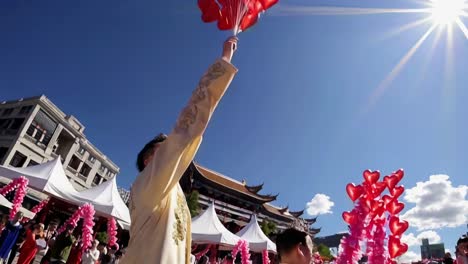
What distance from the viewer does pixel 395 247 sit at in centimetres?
417

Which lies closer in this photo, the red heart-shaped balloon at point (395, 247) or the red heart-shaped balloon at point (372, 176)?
the red heart-shaped balloon at point (395, 247)

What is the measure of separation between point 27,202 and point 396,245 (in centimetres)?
2963

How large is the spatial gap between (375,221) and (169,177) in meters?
3.90

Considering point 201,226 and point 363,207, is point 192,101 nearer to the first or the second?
point 363,207

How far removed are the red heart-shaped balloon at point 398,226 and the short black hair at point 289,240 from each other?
2822 millimetres

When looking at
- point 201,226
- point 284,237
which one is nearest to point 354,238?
point 284,237

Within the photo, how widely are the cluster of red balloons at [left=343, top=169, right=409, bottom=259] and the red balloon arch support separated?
3.69 m

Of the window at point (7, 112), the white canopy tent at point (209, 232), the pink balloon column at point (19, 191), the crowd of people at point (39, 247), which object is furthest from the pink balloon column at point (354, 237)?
the window at point (7, 112)

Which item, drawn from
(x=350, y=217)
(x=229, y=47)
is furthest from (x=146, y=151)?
(x=350, y=217)

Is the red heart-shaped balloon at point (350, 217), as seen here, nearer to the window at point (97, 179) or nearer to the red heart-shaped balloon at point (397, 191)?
the red heart-shaped balloon at point (397, 191)

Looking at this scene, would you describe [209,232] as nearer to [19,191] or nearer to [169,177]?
[19,191]

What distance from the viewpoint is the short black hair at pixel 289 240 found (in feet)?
6.78

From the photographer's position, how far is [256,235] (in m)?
12.9

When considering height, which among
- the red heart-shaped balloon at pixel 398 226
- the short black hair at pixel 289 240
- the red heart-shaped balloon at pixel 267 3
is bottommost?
the short black hair at pixel 289 240
